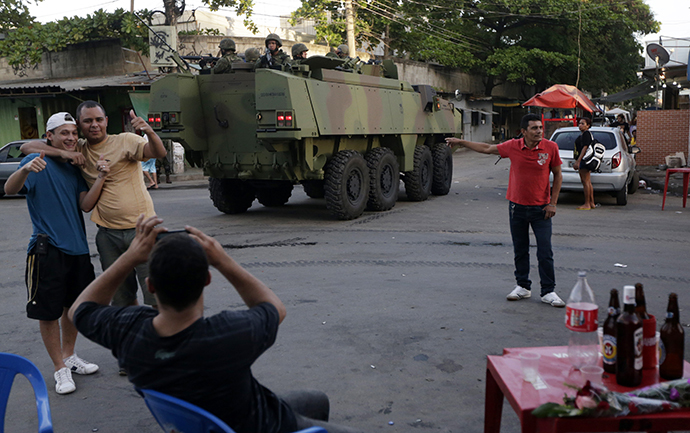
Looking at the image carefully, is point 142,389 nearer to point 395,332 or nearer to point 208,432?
point 208,432

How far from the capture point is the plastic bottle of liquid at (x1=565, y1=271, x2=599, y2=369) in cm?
260

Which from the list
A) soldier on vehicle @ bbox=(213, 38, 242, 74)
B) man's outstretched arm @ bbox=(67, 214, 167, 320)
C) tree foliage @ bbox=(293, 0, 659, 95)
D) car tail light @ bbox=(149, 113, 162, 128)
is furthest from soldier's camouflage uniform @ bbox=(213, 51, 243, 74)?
tree foliage @ bbox=(293, 0, 659, 95)

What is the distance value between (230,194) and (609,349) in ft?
31.4

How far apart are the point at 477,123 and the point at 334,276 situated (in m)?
32.0

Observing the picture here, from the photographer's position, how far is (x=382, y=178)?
39.1 ft

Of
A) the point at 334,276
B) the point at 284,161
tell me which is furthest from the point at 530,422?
the point at 284,161

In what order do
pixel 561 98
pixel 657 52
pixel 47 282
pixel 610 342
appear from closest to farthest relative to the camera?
pixel 610 342
pixel 47 282
pixel 561 98
pixel 657 52

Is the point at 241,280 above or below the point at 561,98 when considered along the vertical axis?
below

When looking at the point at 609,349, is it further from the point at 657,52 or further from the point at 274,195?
the point at 657,52

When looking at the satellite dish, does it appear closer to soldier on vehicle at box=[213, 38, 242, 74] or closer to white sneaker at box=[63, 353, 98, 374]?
soldier on vehicle at box=[213, 38, 242, 74]

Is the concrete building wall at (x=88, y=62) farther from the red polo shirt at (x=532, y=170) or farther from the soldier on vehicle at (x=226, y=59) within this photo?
the red polo shirt at (x=532, y=170)

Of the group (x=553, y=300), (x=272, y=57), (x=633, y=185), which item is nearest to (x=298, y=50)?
(x=272, y=57)

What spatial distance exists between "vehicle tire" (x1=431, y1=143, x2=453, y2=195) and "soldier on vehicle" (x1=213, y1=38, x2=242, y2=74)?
204 inches

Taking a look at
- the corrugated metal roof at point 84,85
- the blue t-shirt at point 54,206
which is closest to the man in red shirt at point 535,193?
the blue t-shirt at point 54,206
